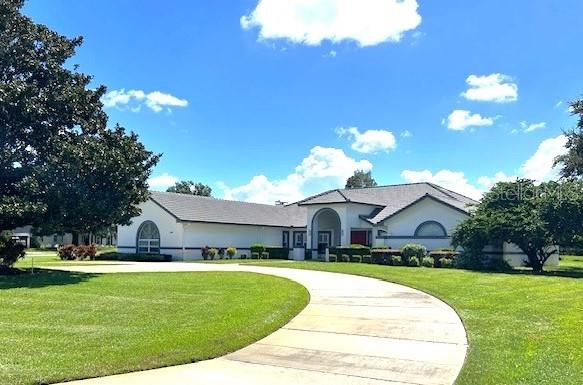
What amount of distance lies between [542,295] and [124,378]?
37.9 feet

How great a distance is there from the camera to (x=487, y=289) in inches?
607

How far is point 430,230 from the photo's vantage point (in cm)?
3372

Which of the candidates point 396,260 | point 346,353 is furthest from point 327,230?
point 346,353

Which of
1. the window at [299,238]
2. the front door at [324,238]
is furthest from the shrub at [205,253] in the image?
the window at [299,238]

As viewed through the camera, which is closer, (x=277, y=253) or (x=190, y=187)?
(x=277, y=253)

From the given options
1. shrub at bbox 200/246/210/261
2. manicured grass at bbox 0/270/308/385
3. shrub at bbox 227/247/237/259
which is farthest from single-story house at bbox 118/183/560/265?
manicured grass at bbox 0/270/308/385

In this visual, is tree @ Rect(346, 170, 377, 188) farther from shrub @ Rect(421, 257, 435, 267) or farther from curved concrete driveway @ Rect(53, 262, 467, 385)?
curved concrete driveway @ Rect(53, 262, 467, 385)

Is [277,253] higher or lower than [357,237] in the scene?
lower

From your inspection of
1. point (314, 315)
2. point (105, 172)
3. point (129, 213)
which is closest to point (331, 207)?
point (129, 213)

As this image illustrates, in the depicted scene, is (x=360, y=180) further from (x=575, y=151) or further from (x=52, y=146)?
(x=52, y=146)

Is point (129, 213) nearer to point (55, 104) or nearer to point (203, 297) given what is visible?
point (55, 104)

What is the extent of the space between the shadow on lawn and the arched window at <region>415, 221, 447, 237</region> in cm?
2165

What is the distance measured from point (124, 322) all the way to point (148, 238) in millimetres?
32366

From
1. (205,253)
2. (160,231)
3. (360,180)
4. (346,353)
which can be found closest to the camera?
(346,353)
